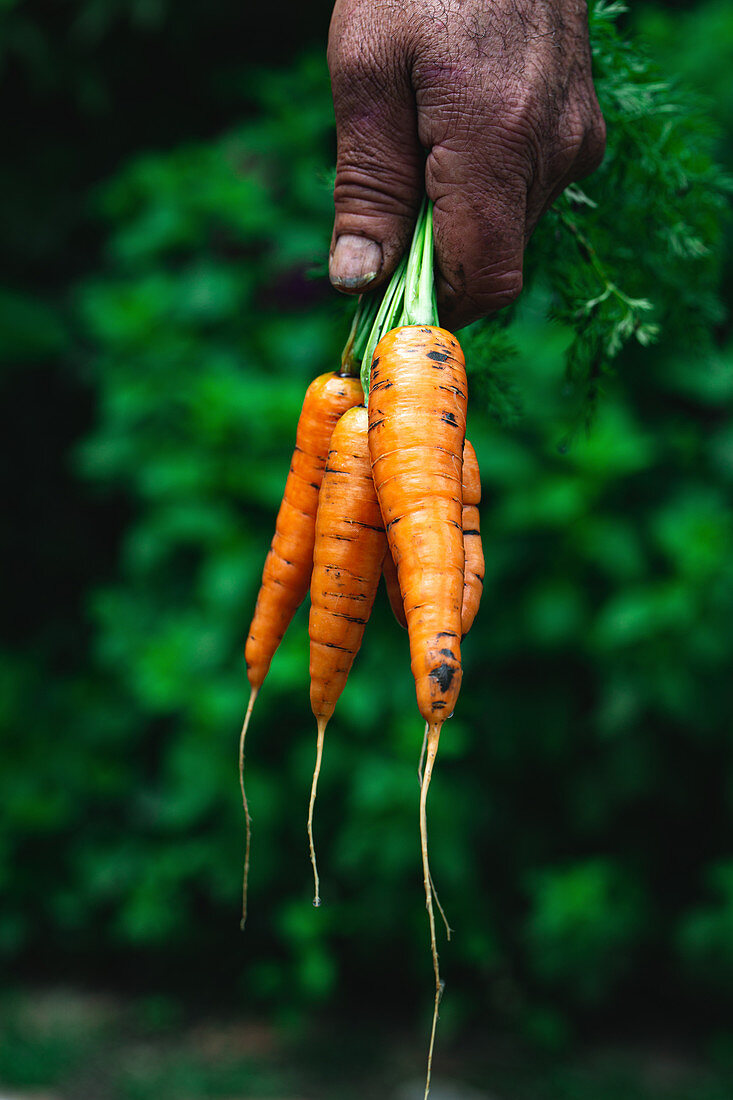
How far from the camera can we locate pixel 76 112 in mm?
4246

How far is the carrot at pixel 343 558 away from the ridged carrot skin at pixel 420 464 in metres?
0.06

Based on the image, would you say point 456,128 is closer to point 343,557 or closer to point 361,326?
point 361,326

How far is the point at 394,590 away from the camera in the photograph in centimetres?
103

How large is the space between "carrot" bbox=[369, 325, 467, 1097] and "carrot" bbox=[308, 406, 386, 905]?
0.06 meters

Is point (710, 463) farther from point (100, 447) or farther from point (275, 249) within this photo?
point (100, 447)

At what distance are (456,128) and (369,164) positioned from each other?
0.33 feet

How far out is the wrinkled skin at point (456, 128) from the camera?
2.94 feet

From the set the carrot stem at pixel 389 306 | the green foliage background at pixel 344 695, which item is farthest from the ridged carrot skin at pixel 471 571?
the green foliage background at pixel 344 695

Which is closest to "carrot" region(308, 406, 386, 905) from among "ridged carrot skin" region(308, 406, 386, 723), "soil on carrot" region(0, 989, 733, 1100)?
"ridged carrot skin" region(308, 406, 386, 723)

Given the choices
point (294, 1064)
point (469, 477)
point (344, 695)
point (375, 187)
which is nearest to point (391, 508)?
point (469, 477)

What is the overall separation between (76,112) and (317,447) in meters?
3.90

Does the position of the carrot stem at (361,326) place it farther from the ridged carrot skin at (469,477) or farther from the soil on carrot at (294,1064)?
the soil on carrot at (294,1064)

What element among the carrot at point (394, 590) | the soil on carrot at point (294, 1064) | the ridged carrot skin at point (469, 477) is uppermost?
the ridged carrot skin at point (469, 477)

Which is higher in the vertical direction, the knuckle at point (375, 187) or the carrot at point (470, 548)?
the knuckle at point (375, 187)
